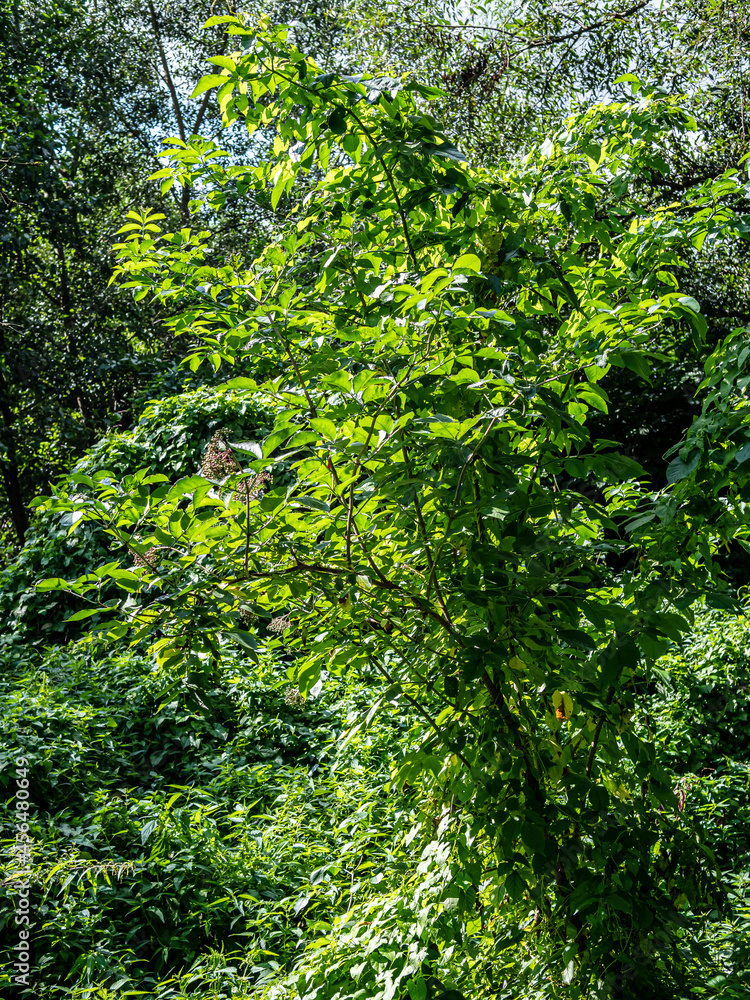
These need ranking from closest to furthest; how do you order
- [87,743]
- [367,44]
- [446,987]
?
[446,987], [87,743], [367,44]

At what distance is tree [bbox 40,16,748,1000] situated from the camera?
56.1 inches

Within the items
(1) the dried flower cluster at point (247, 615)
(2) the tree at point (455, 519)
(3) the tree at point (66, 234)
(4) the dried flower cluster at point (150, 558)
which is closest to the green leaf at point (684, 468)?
(2) the tree at point (455, 519)

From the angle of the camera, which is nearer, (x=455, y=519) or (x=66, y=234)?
(x=455, y=519)

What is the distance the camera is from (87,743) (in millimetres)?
3836

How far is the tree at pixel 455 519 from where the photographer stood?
4.67 feet

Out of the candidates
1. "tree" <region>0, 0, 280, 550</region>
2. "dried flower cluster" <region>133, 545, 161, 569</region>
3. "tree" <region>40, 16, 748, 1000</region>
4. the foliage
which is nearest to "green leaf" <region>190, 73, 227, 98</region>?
"tree" <region>40, 16, 748, 1000</region>

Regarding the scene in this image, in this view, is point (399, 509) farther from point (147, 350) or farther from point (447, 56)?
point (147, 350)

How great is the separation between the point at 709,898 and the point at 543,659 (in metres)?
0.82

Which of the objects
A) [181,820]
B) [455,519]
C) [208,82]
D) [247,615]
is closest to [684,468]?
[455,519]

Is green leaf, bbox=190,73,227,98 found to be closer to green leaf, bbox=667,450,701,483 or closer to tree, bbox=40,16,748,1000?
tree, bbox=40,16,748,1000

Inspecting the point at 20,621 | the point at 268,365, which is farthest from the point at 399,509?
the point at 20,621

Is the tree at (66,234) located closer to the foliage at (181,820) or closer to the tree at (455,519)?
the foliage at (181,820)

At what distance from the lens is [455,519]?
5.24 ft

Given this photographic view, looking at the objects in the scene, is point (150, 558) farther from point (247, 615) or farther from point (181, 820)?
point (181, 820)
